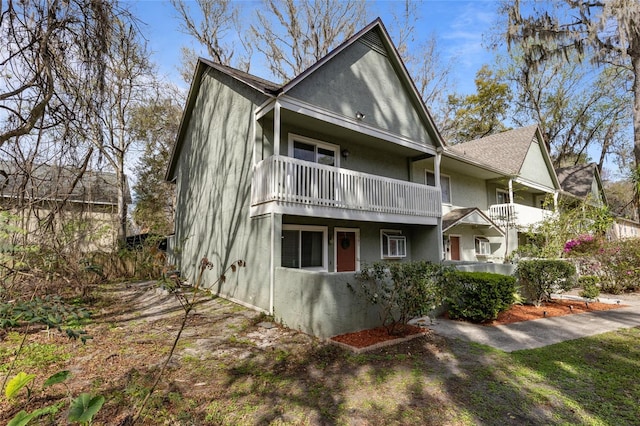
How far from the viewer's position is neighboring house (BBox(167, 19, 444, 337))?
25.1 ft

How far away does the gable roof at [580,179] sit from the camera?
23.0 meters

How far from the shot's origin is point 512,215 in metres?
16.8

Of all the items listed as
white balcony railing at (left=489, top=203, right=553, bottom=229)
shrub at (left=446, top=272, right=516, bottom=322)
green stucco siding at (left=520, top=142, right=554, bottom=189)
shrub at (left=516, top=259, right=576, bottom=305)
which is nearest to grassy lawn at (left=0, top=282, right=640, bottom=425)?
shrub at (left=446, top=272, right=516, bottom=322)

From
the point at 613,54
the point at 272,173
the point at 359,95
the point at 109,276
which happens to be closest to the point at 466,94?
the point at 613,54

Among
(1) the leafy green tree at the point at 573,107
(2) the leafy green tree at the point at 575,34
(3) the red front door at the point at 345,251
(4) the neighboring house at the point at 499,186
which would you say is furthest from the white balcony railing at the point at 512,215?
(1) the leafy green tree at the point at 573,107

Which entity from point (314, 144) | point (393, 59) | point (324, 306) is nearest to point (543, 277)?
point (324, 306)

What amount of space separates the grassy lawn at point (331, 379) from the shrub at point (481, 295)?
1625mm

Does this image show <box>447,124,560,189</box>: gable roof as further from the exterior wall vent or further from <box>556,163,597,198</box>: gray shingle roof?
the exterior wall vent

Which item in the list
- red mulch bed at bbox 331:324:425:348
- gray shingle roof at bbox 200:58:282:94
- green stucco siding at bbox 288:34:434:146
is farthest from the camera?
green stucco siding at bbox 288:34:434:146

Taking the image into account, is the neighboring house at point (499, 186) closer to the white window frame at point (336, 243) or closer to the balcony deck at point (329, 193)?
the balcony deck at point (329, 193)

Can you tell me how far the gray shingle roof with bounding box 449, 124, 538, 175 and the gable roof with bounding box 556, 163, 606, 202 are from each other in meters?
6.61

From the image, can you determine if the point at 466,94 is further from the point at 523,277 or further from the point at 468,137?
the point at 523,277

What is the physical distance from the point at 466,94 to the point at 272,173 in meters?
27.5

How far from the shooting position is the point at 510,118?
29578 millimetres
